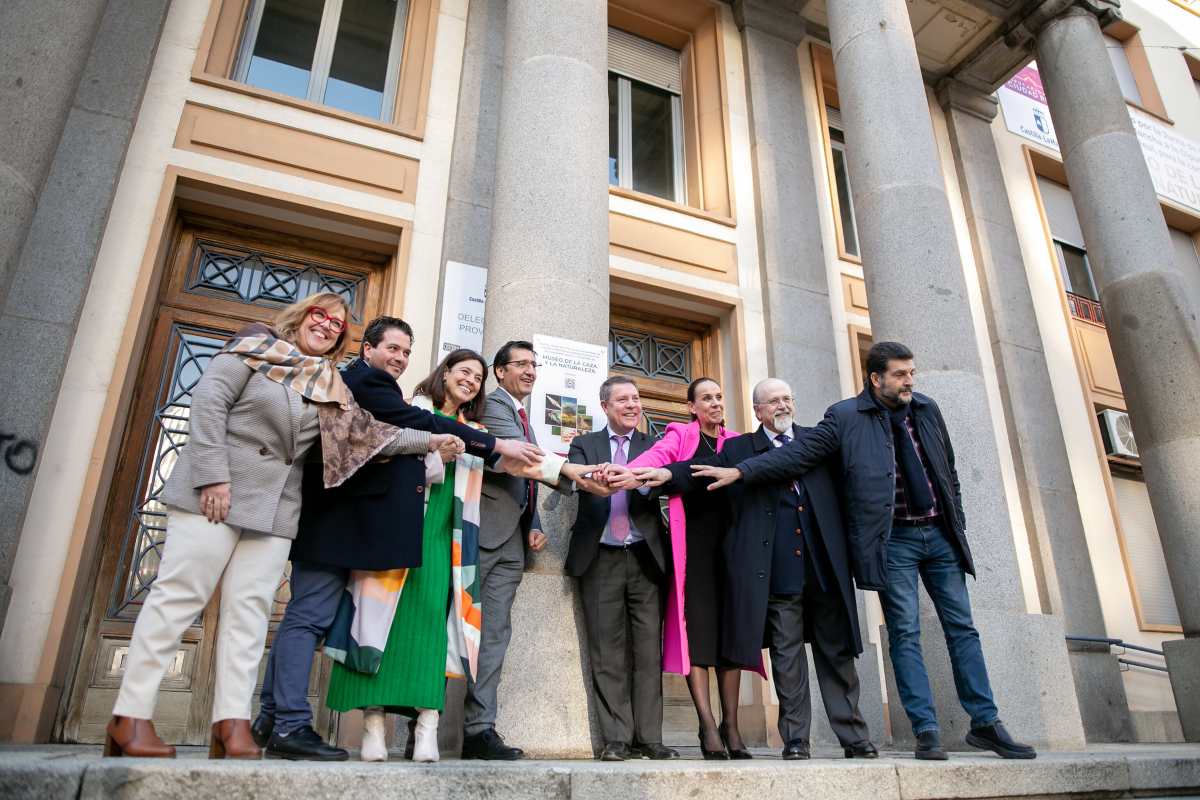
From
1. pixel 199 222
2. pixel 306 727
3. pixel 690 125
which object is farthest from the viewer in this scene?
pixel 690 125

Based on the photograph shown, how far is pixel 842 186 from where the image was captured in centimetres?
1017

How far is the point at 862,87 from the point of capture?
264 inches

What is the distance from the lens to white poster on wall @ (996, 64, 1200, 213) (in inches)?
465

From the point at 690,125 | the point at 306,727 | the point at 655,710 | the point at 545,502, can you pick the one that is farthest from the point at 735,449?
the point at 690,125

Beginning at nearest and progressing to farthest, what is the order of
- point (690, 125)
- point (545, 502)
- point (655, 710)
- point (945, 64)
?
point (655, 710)
point (545, 502)
point (690, 125)
point (945, 64)

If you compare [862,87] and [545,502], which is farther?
[862,87]

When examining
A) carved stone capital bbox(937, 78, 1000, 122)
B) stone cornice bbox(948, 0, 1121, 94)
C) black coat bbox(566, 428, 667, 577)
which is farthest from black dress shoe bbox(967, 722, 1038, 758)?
carved stone capital bbox(937, 78, 1000, 122)

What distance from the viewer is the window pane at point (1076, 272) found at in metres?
11.2

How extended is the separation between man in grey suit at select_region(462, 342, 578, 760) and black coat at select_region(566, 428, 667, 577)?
16 cm

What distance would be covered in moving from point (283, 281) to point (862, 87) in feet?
16.9

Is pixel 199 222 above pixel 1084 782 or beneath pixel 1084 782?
above

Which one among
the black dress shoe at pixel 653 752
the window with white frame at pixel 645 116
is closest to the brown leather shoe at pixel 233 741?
the black dress shoe at pixel 653 752

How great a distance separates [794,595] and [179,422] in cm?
477

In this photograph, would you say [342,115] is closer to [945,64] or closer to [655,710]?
[655,710]
